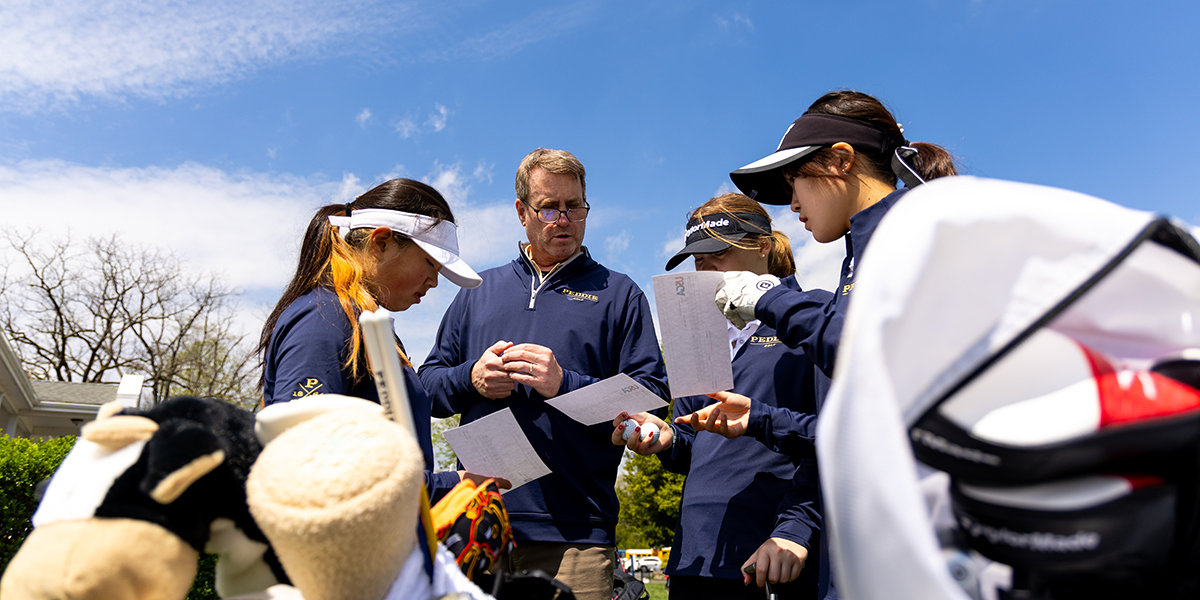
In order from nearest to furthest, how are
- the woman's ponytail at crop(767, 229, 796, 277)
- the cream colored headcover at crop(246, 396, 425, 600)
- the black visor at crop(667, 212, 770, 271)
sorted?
the cream colored headcover at crop(246, 396, 425, 600) → the black visor at crop(667, 212, 770, 271) → the woman's ponytail at crop(767, 229, 796, 277)

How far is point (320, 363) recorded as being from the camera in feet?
6.43

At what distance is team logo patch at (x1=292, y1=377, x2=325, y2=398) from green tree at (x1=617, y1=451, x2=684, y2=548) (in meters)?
23.0

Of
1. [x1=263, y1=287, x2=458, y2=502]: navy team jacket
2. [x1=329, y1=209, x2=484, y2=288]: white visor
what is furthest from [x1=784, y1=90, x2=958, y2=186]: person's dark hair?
[x1=263, y1=287, x2=458, y2=502]: navy team jacket

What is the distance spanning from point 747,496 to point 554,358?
986 mm

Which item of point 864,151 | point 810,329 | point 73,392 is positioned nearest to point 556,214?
point 864,151

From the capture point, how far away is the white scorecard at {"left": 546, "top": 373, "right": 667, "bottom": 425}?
8.70ft

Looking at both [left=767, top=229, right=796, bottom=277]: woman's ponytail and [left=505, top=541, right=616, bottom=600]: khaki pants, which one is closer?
[left=505, top=541, right=616, bottom=600]: khaki pants

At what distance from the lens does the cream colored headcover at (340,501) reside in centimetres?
101

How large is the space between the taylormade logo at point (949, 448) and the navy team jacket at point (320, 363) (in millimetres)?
1244

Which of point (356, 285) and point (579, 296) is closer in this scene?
point (356, 285)

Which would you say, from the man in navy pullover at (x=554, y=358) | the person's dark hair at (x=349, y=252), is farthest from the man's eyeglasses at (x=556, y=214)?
the person's dark hair at (x=349, y=252)

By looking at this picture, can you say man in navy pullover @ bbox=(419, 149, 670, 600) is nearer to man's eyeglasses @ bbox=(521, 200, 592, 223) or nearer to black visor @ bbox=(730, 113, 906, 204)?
man's eyeglasses @ bbox=(521, 200, 592, 223)

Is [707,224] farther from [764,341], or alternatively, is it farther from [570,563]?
[570,563]

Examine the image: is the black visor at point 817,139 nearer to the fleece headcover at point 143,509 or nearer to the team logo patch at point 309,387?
the team logo patch at point 309,387
